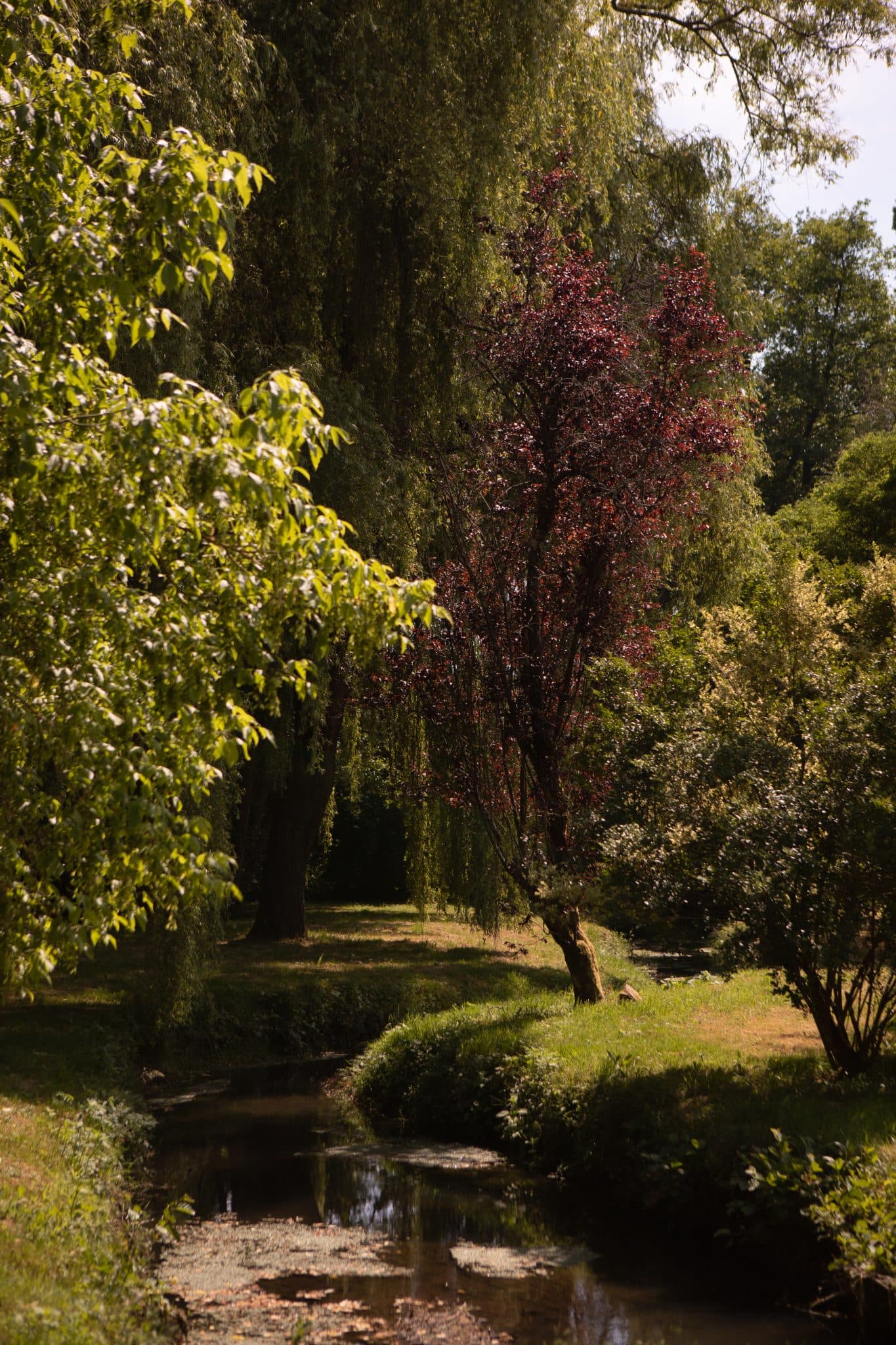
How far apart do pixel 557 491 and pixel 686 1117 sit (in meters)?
6.36

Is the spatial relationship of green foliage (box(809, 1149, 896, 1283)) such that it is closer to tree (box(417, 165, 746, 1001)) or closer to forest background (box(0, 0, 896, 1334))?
forest background (box(0, 0, 896, 1334))

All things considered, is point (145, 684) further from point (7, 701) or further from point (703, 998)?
point (703, 998)

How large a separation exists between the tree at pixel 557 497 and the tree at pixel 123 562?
24.1 ft

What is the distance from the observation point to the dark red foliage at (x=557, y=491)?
1248cm

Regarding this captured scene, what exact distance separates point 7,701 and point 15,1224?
357cm

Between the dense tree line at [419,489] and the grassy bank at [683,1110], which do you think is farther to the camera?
the grassy bank at [683,1110]

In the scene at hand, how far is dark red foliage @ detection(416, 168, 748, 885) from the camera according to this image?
12.5 metres

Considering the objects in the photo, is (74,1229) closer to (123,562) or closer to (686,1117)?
(123,562)

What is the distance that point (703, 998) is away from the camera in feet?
46.0

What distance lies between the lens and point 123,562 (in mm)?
5414

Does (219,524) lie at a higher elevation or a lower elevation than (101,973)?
higher

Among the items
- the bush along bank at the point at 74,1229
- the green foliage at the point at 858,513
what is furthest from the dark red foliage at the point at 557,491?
the green foliage at the point at 858,513

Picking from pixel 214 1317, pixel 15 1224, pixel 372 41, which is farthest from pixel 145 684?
pixel 372 41

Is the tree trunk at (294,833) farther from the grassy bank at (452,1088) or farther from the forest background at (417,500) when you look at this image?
the grassy bank at (452,1088)
